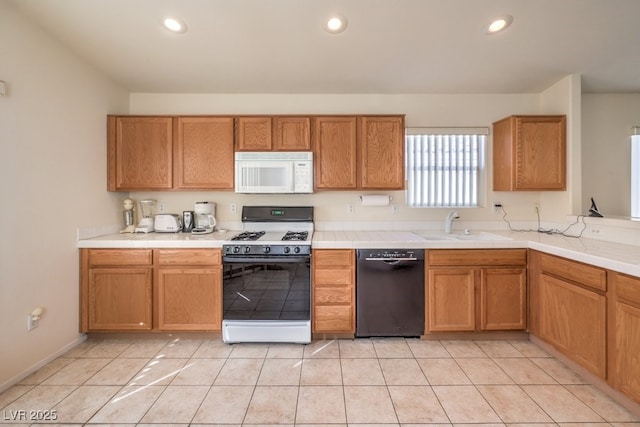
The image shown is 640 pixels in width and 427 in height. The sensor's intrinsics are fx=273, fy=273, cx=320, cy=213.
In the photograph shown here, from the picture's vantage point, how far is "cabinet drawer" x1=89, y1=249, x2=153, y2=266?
2.45m

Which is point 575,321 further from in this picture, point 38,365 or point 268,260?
point 38,365

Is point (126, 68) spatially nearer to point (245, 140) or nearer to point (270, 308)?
point (245, 140)

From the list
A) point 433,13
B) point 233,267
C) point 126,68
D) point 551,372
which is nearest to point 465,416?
point 551,372

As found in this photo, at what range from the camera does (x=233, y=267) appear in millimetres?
2430

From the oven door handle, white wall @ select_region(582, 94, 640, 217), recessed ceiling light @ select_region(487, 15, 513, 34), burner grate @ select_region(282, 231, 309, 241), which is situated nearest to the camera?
recessed ceiling light @ select_region(487, 15, 513, 34)

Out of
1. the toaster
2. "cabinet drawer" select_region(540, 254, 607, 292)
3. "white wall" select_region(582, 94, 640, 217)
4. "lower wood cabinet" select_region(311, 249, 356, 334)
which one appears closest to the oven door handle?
"lower wood cabinet" select_region(311, 249, 356, 334)

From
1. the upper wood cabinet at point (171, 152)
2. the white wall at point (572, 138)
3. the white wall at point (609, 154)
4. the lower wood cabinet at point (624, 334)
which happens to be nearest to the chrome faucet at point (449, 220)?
the white wall at point (572, 138)

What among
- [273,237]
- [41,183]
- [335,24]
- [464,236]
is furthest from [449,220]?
[41,183]

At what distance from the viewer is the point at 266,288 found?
2422mm

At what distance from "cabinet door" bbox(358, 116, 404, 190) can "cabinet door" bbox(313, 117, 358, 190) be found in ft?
0.33

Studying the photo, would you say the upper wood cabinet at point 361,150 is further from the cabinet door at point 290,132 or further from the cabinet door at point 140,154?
the cabinet door at point 140,154

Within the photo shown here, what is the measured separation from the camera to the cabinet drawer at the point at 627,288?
62.2 inches

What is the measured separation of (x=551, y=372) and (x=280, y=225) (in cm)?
263

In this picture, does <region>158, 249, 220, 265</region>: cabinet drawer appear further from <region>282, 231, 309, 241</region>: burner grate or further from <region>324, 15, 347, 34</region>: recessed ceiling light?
<region>324, 15, 347, 34</region>: recessed ceiling light
